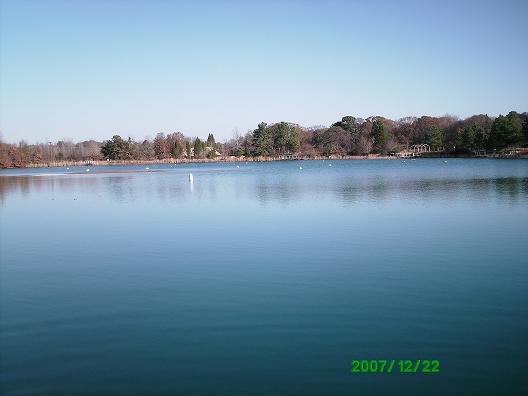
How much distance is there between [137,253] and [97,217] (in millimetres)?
7764

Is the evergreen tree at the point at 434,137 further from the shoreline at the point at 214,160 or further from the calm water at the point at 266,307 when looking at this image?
the calm water at the point at 266,307

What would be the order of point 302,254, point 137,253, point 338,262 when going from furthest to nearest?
point 137,253 → point 302,254 → point 338,262

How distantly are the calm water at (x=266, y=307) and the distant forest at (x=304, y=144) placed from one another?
70.8 metres

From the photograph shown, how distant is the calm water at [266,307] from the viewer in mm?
4836

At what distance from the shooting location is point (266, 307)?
22.5 feet

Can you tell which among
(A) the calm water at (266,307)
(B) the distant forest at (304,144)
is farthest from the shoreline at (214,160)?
(A) the calm water at (266,307)

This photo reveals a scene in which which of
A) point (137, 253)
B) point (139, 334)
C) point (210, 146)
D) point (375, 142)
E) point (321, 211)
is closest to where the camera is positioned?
point (139, 334)

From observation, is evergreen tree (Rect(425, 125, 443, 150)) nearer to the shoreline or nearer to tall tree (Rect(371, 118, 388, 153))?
the shoreline

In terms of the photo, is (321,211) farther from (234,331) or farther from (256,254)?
(234,331)

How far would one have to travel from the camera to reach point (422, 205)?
18.3 m

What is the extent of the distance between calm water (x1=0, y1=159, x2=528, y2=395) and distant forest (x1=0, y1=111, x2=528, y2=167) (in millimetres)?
70763

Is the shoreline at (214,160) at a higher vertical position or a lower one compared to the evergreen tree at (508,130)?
lower

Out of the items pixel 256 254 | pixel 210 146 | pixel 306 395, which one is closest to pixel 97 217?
pixel 256 254

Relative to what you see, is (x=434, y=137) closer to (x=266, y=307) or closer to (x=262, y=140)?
(x=262, y=140)
